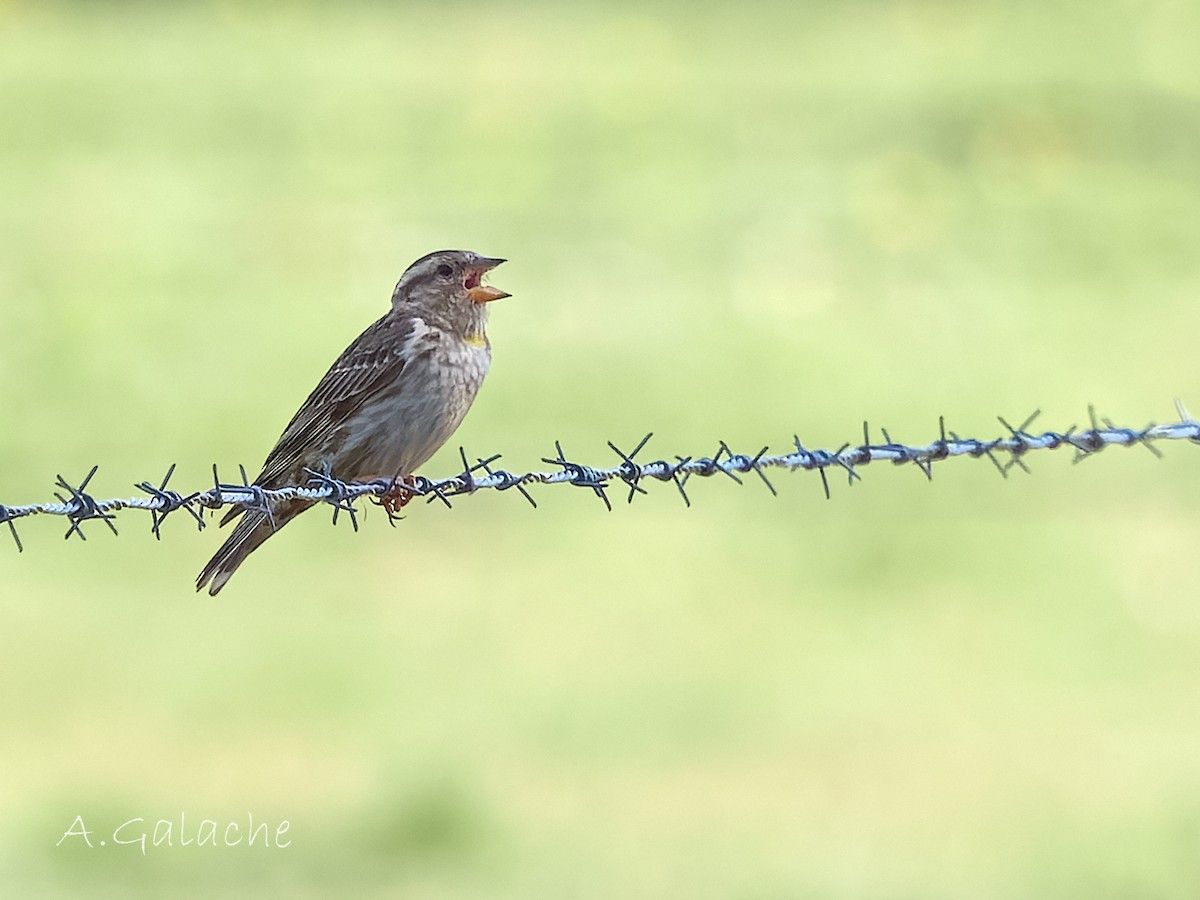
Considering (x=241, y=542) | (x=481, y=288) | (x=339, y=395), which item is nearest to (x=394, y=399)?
(x=339, y=395)

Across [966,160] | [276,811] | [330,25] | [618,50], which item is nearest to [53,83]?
[330,25]

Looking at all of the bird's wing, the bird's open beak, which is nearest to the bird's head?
the bird's open beak

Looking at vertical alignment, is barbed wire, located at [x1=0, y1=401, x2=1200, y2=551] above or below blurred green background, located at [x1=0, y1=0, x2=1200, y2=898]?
below

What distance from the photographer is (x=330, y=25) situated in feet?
79.3

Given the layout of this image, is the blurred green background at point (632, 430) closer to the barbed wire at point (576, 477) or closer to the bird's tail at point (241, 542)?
the bird's tail at point (241, 542)

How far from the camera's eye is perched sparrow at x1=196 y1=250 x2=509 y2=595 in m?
7.48

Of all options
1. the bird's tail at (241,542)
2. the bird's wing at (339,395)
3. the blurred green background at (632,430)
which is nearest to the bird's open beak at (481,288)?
the bird's wing at (339,395)

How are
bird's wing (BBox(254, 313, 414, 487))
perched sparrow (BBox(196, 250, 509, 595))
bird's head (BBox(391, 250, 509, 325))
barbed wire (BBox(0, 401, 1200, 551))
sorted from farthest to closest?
bird's head (BBox(391, 250, 509, 325)), bird's wing (BBox(254, 313, 414, 487)), perched sparrow (BBox(196, 250, 509, 595)), barbed wire (BBox(0, 401, 1200, 551))

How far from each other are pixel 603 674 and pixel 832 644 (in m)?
1.69

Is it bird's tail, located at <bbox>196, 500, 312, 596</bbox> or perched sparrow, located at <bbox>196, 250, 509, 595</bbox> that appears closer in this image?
bird's tail, located at <bbox>196, 500, 312, 596</bbox>

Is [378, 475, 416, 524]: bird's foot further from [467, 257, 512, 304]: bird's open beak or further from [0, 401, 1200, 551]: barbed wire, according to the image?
[467, 257, 512, 304]: bird's open beak

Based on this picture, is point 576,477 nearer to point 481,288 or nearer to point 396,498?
point 396,498

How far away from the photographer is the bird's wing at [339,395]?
7.59m

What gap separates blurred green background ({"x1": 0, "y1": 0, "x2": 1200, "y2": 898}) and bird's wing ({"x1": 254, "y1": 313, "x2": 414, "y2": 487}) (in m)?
3.29
